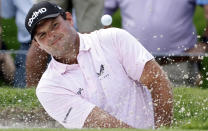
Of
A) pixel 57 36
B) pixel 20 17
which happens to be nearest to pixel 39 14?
pixel 57 36

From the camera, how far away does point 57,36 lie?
7137 millimetres

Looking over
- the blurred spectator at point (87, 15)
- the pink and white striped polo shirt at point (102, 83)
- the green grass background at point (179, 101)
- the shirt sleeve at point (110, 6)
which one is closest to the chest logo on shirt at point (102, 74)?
the pink and white striped polo shirt at point (102, 83)

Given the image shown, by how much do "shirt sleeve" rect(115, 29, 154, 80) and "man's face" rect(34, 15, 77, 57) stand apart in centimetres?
38

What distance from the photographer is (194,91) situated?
30.1 feet

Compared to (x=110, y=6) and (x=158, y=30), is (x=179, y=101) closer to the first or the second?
(x=158, y=30)

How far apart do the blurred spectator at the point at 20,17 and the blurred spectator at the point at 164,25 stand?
1.76 meters

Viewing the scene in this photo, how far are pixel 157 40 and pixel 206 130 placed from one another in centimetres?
405

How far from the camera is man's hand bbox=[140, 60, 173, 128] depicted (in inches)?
279

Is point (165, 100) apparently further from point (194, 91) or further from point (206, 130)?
point (194, 91)

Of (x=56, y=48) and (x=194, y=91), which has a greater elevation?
(x=56, y=48)

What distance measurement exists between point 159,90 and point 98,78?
51 cm

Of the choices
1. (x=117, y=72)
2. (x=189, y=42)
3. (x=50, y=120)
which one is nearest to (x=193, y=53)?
(x=189, y=42)

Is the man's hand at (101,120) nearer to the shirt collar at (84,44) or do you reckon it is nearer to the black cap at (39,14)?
the shirt collar at (84,44)

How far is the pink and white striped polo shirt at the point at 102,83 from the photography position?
7.15 m
